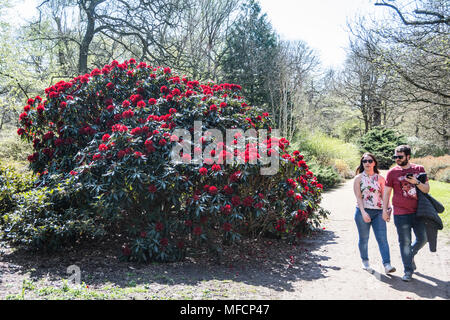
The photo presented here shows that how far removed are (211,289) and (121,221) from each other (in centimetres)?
186

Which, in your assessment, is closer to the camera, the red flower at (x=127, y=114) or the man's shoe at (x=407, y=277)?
the man's shoe at (x=407, y=277)

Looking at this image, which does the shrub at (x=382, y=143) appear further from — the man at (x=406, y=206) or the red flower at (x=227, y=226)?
the red flower at (x=227, y=226)

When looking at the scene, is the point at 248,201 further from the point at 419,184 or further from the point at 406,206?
the point at 419,184

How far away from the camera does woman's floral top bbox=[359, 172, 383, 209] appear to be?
3768mm

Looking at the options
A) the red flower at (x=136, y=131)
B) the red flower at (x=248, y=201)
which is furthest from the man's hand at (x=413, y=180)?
the red flower at (x=136, y=131)

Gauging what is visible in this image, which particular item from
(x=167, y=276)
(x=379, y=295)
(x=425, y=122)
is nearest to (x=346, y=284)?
(x=379, y=295)

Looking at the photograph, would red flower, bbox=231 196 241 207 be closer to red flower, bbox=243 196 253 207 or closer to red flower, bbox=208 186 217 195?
red flower, bbox=243 196 253 207

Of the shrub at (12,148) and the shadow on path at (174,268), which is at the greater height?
the shrub at (12,148)

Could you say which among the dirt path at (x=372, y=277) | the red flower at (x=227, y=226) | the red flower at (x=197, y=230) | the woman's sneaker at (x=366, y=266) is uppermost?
the red flower at (x=227, y=226)

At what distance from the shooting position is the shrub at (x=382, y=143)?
60.1ft

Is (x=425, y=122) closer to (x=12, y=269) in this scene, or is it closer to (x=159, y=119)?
(x=159, y=119)

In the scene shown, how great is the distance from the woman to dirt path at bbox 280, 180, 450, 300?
0.26 metres

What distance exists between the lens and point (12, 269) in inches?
142
